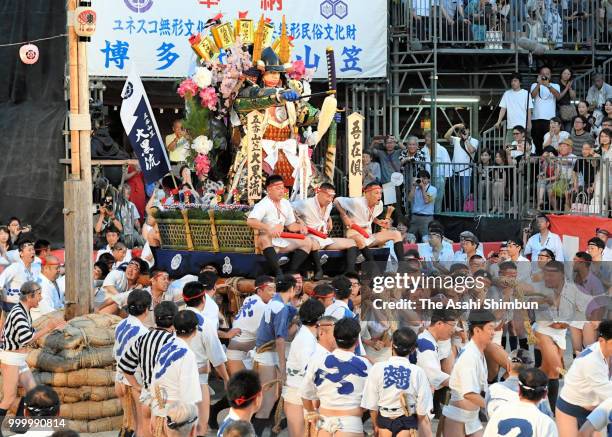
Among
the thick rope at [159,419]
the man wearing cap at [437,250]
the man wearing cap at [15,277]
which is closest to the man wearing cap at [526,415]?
the thick rope at [159,419]

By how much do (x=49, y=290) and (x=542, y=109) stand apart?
9423 mm

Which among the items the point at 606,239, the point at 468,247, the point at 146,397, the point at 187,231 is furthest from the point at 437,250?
the point at 146,397

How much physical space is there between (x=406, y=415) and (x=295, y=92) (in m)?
5.93

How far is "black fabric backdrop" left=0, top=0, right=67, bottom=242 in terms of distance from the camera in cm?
1941

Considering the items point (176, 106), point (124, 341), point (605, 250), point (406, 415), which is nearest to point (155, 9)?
point (176, 106)

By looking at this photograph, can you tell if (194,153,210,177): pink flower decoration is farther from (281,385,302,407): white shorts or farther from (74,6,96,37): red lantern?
(281,385,302,407): white shorts

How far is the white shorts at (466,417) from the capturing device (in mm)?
9406

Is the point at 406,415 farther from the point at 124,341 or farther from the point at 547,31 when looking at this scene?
the point at 547,31

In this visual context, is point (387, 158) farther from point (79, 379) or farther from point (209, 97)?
point (79, 379)

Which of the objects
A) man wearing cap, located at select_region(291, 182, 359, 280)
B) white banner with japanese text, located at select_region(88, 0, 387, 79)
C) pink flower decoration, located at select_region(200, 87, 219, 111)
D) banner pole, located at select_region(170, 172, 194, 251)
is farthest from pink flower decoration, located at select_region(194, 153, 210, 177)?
white banner with japanese text, located at select_region(88, 0, 387, 79)

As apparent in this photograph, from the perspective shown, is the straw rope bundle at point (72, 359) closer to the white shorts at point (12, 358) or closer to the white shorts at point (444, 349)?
the white shorts at point (12, 358)

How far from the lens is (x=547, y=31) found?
20531 mm

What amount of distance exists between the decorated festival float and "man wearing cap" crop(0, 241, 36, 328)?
1493mm
